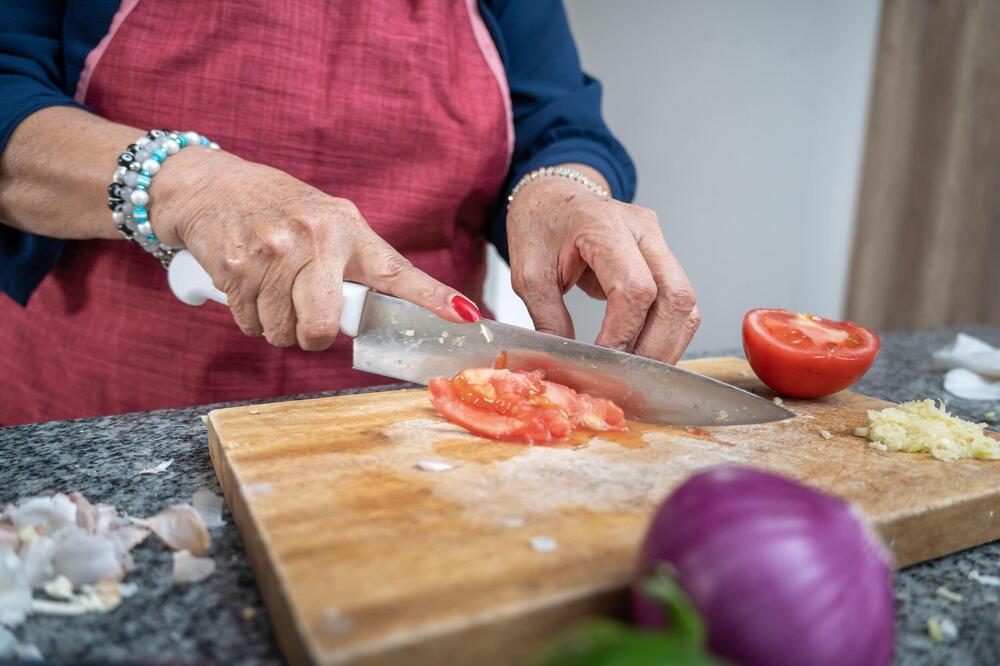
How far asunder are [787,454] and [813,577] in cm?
58

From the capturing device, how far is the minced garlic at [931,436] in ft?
3.45

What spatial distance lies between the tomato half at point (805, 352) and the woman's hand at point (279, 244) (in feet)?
1.81

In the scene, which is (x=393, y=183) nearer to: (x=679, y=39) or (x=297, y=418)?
(x=297, y=418)

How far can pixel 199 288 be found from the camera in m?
1.22

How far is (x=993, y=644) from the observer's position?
732mm

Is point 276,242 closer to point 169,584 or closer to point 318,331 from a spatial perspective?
point 318,331

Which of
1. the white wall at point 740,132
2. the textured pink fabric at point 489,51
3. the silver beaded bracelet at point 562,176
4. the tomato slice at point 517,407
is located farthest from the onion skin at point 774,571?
the white wall at point 740,132

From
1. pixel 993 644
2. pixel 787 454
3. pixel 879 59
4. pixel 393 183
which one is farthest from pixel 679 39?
pixel 993 644

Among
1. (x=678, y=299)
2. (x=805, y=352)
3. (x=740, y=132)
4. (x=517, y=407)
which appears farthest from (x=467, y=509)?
(x=740, y=132)

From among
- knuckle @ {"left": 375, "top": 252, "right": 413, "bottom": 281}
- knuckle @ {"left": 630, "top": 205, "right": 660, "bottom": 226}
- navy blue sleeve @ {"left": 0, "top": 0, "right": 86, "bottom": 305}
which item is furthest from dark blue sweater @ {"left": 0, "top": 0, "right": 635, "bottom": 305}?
knuckle @ {"left": 375, "top": 252, "right": 413, "bottom": 281}

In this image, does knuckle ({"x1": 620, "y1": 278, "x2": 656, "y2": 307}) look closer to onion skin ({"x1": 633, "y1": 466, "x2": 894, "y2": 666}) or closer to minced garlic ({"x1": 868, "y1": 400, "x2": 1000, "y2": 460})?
minced garlic ({"x1": 868, "y1": 400, "x2": 1000, "y2": 460})

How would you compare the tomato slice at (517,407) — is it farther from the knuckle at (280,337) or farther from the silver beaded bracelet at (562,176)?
the silver beaded bracelet at (562,176)

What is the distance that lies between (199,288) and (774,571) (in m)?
1.01

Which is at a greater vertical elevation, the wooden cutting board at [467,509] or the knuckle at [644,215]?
the knuckle at [644,215]
